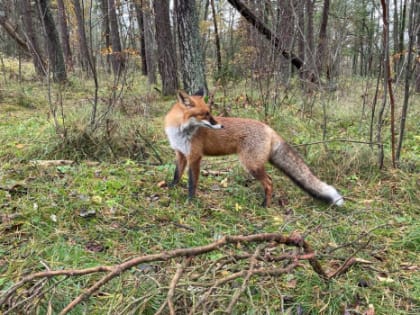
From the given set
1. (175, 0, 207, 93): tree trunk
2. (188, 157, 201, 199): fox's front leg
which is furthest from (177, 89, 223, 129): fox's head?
(175, 0, 207, 93): tree trunk

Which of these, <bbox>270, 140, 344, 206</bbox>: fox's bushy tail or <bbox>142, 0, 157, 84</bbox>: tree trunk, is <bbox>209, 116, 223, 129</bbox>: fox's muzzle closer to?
<bbox>270, 140, 344, 206</bbox>: fox's bushy tail

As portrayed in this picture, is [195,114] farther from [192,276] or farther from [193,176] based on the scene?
[192,276]

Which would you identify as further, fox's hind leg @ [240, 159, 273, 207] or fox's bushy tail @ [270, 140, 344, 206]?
fox's hind leg @ [240, 159, 273, 207]

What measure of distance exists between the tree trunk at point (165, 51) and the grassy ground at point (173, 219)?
10.5ft

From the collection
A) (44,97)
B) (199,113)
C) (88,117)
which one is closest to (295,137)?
(199,113)

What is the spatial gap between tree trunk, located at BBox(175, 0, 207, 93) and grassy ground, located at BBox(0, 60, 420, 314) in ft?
4.88

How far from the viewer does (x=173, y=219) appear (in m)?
3.35

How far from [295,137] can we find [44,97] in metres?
6.20

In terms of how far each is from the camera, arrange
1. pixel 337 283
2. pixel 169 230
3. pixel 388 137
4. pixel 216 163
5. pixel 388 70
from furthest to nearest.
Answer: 1. pixel 388 137
2. pixel 216 163
3. pixel 388 70
4. pixel 169 230
5. pixel 337 283

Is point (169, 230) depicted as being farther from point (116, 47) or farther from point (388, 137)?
point (116, 47)

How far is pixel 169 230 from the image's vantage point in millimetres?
3088

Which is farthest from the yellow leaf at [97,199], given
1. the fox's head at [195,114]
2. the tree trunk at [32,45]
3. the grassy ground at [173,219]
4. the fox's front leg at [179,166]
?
the tree trunk at [32,45]

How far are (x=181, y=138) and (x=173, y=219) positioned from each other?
3.23ft

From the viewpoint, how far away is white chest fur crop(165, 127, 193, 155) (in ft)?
12.6
